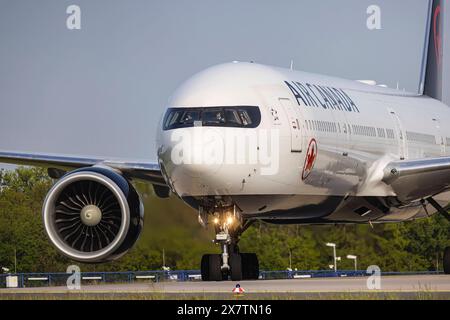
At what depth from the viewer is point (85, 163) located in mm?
33750

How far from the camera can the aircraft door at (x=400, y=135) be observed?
36.6m

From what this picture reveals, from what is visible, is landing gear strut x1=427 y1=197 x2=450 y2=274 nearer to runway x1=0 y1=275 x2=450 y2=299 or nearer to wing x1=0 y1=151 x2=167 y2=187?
runway x1=0 y1=275 x2=450 y2=299

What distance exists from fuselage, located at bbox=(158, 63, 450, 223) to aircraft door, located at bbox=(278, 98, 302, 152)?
0.08 feet

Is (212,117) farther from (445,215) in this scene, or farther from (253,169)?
(445,215)

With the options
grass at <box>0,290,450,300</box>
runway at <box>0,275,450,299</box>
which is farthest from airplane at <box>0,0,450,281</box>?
grass at <box>0,290,450,300</box>

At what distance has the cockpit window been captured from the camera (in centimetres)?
2812

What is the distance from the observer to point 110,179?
31.3m

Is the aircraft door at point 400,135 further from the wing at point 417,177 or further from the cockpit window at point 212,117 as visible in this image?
the cockpit window at point 212,117

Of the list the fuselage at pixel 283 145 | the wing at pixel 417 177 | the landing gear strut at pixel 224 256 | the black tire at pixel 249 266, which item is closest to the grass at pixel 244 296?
the fuselage at pixel 283 145

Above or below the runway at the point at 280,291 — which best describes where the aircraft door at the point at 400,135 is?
above

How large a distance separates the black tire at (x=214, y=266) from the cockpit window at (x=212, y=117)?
3.00 meters

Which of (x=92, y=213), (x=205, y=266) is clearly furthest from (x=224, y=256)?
(x=92, y=213)

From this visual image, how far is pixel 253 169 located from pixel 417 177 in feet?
21.6
